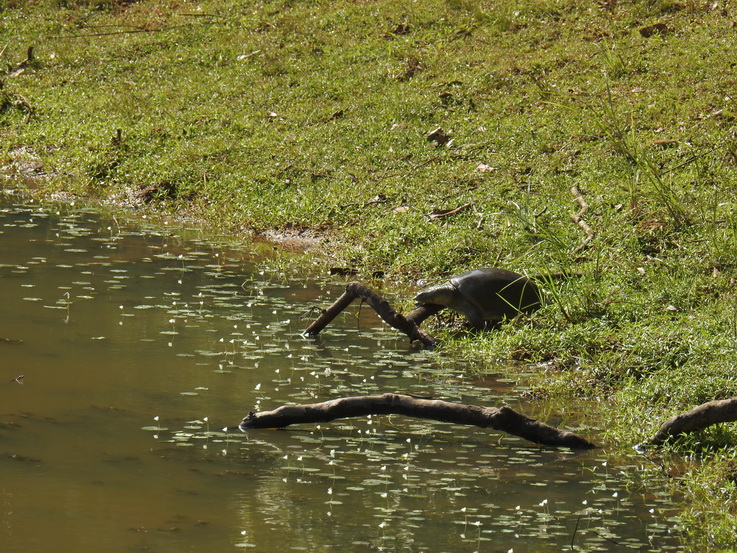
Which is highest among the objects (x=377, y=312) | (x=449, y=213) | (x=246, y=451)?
(x=449, y=213)

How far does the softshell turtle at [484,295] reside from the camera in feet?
28.6

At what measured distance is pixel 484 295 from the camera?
8.69 m

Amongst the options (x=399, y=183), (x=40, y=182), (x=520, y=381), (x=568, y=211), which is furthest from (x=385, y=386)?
(x=40, y=182)

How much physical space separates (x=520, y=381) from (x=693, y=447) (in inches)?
64.4

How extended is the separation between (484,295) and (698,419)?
8.95 feet

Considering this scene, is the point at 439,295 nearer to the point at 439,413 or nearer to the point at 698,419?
the point at 439,413

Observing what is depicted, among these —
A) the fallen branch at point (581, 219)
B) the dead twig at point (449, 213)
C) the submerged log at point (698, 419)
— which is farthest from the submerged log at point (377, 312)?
the dead twig at point (449, 213)

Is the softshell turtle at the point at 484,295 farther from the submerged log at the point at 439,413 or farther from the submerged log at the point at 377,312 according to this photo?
the submerged log at the point at 439,413

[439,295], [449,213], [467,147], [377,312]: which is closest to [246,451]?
[377,312]

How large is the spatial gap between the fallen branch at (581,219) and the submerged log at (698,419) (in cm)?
366

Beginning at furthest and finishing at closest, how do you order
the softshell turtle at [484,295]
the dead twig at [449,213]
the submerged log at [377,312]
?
A: the dead twig at [449,213] < the softshell turtle at [484,295] < the submerged log at [377,312]

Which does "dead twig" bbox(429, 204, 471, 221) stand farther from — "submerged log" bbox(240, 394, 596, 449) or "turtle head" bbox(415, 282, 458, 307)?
"submerged log" bbox(240, 394, 596, 449)

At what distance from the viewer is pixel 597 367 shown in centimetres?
779

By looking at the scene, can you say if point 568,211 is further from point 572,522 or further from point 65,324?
point 572,522
